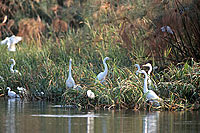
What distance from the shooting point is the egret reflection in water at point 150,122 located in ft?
26.8

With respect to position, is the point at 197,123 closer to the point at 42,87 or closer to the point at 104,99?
the point at 104,99

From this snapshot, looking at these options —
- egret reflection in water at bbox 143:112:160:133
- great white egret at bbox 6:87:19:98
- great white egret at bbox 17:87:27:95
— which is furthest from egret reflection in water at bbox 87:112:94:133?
great white egret at bbox 6:87:19:98

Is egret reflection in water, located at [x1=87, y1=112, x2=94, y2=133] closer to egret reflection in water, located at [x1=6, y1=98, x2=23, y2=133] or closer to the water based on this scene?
the water

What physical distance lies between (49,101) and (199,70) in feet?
12.1

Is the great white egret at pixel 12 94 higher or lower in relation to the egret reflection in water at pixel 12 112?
higher

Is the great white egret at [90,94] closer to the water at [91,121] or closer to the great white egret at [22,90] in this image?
the water at [91,121]

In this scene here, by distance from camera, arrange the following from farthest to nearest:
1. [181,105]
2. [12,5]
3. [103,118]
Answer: [12,5]
[181,105]
[103,118]

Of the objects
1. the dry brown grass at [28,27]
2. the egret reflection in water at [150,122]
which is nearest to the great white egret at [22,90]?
the egret reflection in water at [150,122]

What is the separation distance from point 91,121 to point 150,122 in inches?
39.1

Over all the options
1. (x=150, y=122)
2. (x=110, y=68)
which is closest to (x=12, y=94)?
(x=110, y=68)

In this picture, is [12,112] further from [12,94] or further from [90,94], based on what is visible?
[12,94]

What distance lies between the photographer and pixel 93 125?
8.68m

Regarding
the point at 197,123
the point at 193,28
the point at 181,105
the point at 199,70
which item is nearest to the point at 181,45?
the point at 193,28

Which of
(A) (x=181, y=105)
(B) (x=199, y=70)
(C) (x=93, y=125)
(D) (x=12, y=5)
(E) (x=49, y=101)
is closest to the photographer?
(C) (x=93, y=125)
